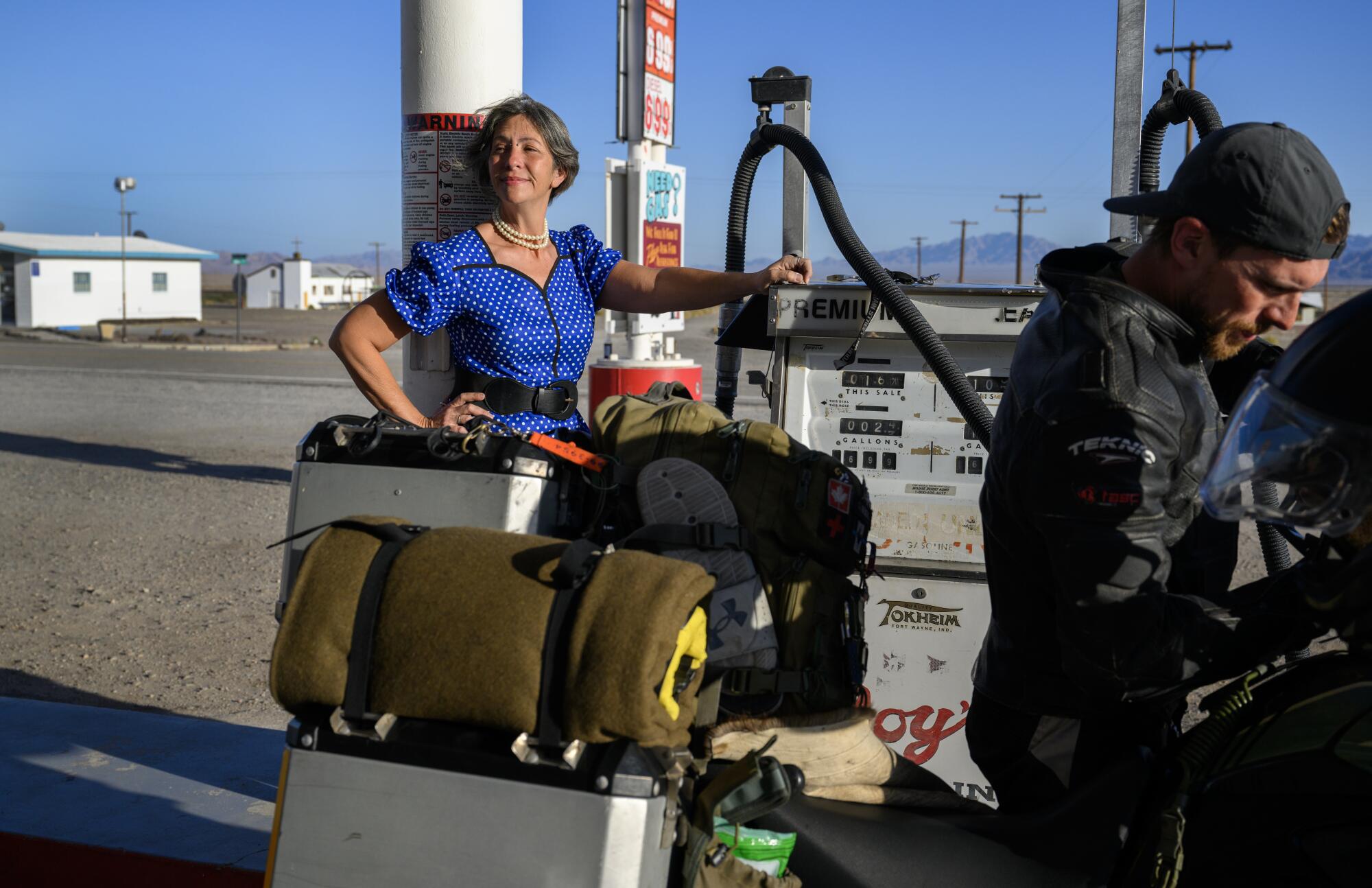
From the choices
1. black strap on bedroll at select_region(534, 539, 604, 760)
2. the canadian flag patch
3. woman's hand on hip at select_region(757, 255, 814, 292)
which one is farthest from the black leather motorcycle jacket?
woman's hand on hip at select_region(757, 255, 814, 292)

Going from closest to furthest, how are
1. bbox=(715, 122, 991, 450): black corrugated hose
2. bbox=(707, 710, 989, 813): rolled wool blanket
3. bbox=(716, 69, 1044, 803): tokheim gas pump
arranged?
bbox=(707, 710, 989, 813): rolled wool blanket → bbox=(715, 122, 991, 450): black corrugated hose → bbox=(716, 69, 1044, 803): tokheim gas pump

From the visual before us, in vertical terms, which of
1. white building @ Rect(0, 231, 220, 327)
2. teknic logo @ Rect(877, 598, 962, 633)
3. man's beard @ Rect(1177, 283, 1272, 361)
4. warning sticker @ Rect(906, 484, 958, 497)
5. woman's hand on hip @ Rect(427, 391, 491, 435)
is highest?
white building @ Rect(0, 231, 220, 327)

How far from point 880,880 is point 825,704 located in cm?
54

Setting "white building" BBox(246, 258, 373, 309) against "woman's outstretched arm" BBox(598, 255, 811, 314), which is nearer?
"woman's outstretched arm" BBox(598, 255, 811, 314)

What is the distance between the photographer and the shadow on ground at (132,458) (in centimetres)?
1052

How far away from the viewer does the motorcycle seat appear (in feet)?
6.16

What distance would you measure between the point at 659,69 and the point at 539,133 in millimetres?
5139

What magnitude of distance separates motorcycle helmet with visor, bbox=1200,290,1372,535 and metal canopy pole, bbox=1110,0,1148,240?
2.10 m

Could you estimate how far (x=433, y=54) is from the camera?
3.96 metres

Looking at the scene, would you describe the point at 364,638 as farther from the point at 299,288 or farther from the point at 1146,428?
the point at 299,288

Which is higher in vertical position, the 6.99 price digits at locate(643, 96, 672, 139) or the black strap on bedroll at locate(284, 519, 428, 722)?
the 6.99 price digits at locate(643, 96, 672, 139)

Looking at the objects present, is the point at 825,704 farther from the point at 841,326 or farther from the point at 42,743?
the point at 42,743

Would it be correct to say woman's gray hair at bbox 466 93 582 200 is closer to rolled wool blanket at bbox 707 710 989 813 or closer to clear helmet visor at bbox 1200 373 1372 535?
rolled wool blanket at bbox 707 710 989 813

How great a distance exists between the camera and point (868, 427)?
3861mm
